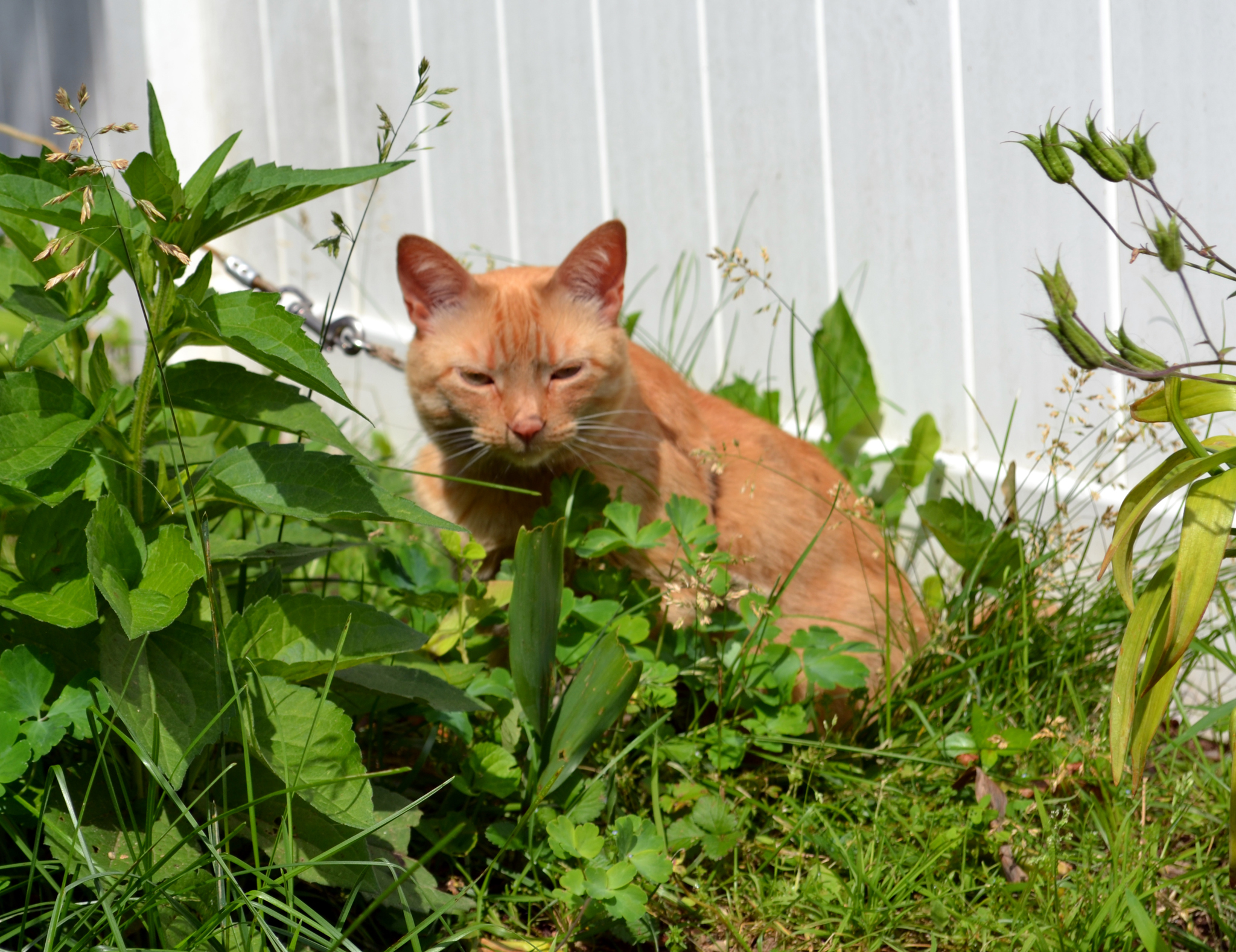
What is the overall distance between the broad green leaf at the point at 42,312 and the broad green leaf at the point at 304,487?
0.19m

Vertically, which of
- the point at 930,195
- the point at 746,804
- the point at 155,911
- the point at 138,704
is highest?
the point at 930,195

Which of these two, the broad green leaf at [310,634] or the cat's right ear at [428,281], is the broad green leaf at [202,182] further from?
the cat's right ear at [428,281]

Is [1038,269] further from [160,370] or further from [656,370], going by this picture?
A: [160,370]

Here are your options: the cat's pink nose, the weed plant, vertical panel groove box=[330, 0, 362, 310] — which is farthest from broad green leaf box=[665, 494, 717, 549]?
vertical panel groove box=[330, 0, 362, 310]

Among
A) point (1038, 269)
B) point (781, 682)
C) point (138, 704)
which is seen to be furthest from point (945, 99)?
point (138, 704)

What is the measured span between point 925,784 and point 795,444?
73cm

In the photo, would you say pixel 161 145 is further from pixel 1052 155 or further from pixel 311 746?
pixel 1052 155

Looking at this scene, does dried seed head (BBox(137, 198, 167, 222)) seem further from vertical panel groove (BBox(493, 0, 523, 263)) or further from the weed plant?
vertical panel groove (BBox(493, 0, 523, 263))

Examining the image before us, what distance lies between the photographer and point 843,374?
2.21 metres

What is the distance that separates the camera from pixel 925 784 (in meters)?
1.45

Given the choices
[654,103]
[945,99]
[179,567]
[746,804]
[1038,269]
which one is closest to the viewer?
[179,567]

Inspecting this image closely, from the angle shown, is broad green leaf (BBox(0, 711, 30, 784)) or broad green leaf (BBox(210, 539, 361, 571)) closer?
broad green leaf (BBox(0, 711, 30, 784))

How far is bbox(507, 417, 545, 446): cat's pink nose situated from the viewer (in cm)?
175

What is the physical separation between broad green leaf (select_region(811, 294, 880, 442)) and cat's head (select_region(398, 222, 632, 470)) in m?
0.47
